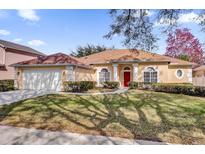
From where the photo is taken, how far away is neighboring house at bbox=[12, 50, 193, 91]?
19.0 meters

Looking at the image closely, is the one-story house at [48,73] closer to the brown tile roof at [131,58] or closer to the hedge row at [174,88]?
the brown tile roof at [131,58]

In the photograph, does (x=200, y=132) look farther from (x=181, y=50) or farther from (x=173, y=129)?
(x=181, y=50)

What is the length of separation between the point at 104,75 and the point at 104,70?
0.55 meters

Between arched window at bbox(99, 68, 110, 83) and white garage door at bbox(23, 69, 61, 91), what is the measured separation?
5.98 metres

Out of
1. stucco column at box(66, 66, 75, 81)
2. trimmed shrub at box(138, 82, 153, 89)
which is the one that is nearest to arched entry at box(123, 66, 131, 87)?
trimmed shrub at box(138, 82, 153, 89)

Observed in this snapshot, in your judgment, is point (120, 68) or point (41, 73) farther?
point (120, 68)

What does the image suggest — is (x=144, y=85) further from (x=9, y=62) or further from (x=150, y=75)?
(x=9, y=62)

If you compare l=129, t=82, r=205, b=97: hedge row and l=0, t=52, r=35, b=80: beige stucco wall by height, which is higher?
l=0, t=52, r=35, b=80: beige stucco wall

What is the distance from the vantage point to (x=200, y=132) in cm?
658

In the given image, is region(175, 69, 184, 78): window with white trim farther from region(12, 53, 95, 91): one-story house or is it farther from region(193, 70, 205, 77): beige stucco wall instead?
region(193, 70, 205, 77): beige stucco wall
